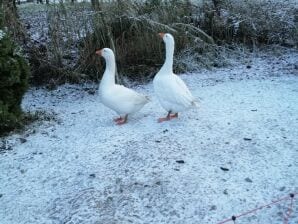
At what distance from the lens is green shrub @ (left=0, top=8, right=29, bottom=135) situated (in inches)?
194

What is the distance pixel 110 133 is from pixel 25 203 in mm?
1548

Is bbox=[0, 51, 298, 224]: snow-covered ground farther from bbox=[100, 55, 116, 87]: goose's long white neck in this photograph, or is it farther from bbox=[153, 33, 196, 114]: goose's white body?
bbox=[100, 55, 116, 87]: goose's long white neck

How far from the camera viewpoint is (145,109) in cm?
596

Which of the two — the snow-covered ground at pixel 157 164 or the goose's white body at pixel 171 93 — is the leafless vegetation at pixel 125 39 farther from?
the goose's white body at pixel 171 93

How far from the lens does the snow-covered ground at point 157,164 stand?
3.64 meters

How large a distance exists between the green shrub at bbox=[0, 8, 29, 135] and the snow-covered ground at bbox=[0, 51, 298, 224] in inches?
10.2

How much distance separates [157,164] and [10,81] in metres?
2.16

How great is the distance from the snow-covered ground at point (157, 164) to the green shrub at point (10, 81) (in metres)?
0.26

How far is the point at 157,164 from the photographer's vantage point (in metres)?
4.29

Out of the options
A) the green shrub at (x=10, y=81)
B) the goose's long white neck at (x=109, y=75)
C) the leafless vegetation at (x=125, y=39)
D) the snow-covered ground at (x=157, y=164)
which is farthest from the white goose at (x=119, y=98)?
the leafless vegetation at (x=125, y=39)

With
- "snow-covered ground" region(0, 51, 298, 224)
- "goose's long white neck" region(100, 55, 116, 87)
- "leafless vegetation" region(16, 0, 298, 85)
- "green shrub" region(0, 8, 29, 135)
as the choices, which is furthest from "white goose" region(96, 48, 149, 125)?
"leafless vegetation" region(16, 0, 298, 85)

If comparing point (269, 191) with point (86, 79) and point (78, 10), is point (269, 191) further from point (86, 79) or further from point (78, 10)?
point (78, 10)

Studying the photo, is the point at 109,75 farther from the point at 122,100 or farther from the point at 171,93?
the point at 171,93

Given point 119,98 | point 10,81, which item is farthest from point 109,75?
point 10,81
